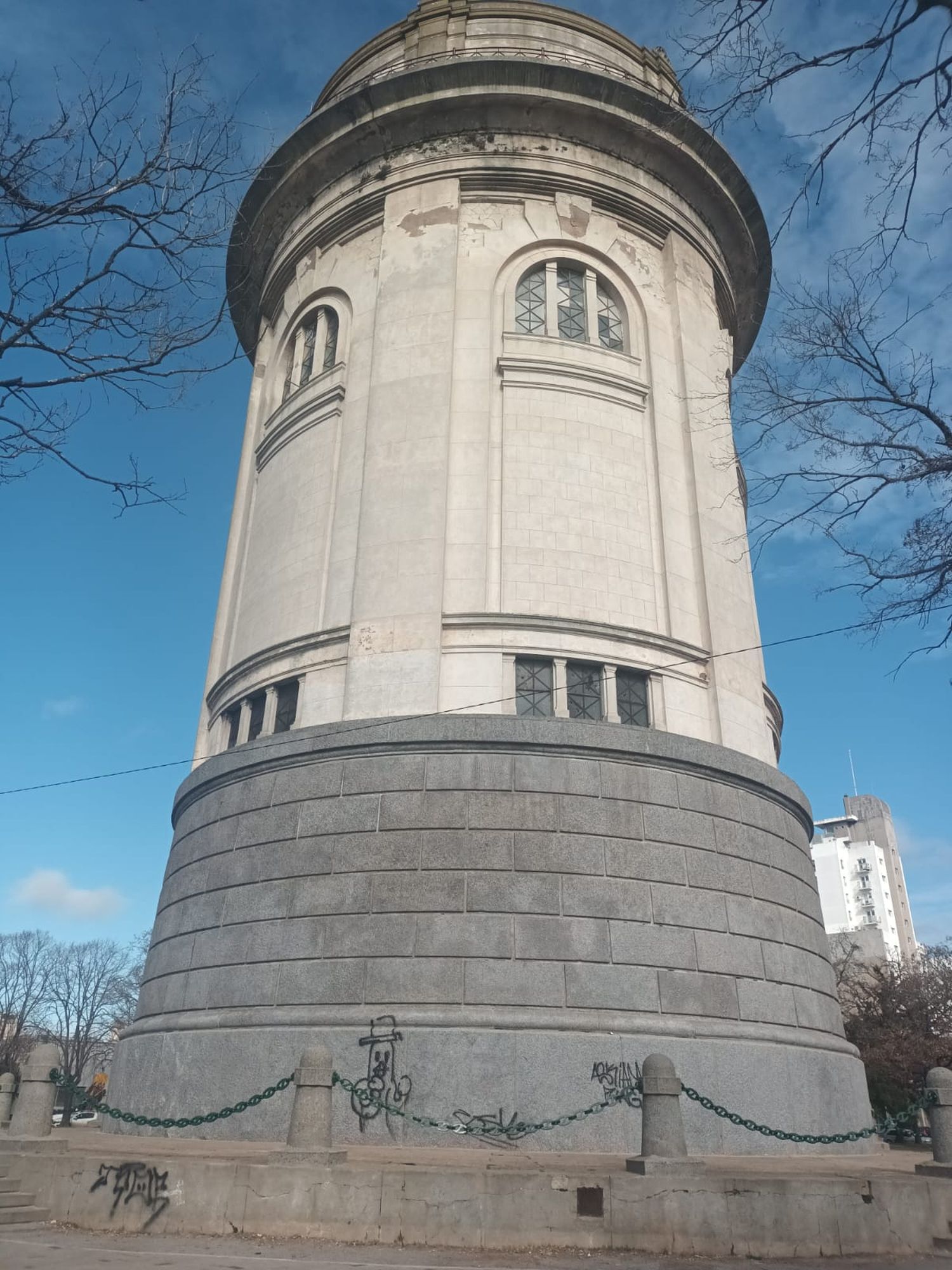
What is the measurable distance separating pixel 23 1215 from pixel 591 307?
19383 millimetres

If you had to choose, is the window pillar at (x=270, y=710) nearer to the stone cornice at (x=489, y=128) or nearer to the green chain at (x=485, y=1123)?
the green chain at (x=485, y=1123)

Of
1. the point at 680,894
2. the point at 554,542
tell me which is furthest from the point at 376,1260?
the point at 554,542

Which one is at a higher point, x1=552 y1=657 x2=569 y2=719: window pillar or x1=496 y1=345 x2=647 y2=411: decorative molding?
x1=496 y1=345 x2=647 y2=411: decorative molding

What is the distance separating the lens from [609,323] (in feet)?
73.0

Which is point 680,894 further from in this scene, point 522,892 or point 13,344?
point 13,344

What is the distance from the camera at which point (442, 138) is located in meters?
22.6

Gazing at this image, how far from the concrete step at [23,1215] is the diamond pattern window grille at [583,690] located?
34.4 ft

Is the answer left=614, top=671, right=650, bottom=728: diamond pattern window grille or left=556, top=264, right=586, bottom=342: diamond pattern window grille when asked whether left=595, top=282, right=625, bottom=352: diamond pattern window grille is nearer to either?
left=556, top=264, right=586, bottom=342: diamond pattern window grille

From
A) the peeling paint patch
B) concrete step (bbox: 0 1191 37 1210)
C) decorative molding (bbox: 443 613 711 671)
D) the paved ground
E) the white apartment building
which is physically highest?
the white apartment building

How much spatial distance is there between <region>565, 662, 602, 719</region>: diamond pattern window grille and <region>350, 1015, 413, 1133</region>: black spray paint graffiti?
613cm

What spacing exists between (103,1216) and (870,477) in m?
12.2

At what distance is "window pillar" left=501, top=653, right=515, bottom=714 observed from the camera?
55.4ft

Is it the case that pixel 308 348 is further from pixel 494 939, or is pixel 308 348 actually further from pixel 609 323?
pixel 494 939

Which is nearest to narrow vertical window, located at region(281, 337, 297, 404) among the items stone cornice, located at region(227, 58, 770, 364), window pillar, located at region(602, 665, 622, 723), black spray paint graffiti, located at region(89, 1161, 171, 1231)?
stone cornice, located at region(227, 58, 770, 364)
